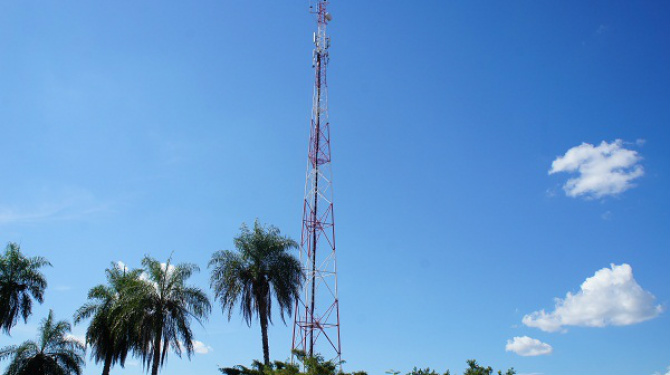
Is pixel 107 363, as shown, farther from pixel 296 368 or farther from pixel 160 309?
pixel 296 368

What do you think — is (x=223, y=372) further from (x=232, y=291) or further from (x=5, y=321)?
(x=5, y=321)

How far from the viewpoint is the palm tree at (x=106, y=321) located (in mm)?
34281

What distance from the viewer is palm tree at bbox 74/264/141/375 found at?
34281 millimetres

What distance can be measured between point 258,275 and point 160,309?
5963mm

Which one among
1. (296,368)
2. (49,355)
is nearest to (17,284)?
(49,355)

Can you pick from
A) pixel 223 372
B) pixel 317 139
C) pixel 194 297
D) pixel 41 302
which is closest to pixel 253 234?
pixel 194 297

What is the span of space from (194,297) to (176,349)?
120 inches

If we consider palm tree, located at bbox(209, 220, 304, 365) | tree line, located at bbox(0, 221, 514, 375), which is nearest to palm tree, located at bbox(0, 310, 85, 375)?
tree line, located at bbox(0, 221, 514, 375)

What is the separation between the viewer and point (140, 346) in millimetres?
31703

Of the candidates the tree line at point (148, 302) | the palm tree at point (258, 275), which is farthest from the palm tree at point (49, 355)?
the palm tree at point (258, 275)

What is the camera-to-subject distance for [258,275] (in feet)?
110

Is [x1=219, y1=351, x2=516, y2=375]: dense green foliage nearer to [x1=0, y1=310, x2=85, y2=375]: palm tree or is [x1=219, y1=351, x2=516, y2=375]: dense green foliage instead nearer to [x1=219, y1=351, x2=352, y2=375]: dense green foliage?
[x1=219, y1=351, x2=352, y2=375]: dense green foliage

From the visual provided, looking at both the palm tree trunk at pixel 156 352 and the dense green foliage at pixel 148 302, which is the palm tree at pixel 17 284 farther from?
the palm tree trunk at pixel 156 352

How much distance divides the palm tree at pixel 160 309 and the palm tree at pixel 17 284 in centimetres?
938
